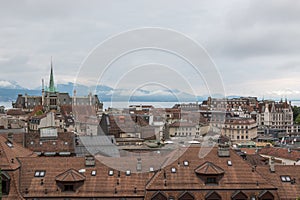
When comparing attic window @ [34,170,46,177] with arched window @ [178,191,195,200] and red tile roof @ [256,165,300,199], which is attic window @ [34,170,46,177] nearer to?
arched window @ [178,191,195,200]

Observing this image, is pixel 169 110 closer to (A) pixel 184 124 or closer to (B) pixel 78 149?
(A) pixel 184 124

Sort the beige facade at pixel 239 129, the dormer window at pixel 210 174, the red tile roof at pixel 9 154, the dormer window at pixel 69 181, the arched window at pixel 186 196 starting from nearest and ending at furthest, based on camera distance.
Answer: the arched window at pixel 186 196
the dormer window at pixel 69 181
the dormer window at pixel 210 174
the red tile roof at pixel 9 154
the beige facade at pixel 239 129

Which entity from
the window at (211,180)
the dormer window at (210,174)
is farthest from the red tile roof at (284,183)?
the window at (211,180)

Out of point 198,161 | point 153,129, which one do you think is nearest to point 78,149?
point 198,161

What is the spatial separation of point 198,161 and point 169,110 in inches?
5122

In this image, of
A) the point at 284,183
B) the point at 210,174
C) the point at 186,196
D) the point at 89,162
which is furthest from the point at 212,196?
the point at 89,162

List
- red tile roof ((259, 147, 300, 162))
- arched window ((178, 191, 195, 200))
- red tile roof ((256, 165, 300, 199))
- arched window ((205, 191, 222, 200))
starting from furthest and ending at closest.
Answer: red tile roof ((259, 147, 300, 162)) → red tile roof ((256, 165, 300, 199)) → arched window ((205, 191, 222, 200)) → arched window ((178, 191, 195, 200))

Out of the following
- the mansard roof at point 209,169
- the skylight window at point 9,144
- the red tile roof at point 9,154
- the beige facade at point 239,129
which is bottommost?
the beige facade at point 239,129

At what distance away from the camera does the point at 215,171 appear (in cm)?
4338

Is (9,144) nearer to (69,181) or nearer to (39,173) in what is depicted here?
(39,173)

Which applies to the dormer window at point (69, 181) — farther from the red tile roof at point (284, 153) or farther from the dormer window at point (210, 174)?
the red tile roof at point (284, 153)

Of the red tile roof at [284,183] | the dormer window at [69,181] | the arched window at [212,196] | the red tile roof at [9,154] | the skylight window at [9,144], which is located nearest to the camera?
the arched window at [212,196]

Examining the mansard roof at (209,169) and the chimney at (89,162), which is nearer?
the mansard roof at (209,169)

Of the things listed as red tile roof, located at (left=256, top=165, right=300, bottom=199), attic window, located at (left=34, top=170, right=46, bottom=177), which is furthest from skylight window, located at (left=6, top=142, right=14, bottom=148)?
red tile roof, located at (left=256, top=165, right=300, bottom=199)
